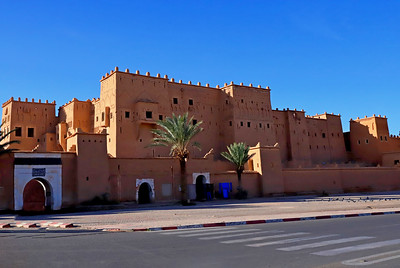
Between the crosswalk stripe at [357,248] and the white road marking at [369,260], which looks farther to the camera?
the crosswalk stripe at [357,248]

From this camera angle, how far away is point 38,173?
2411 cm

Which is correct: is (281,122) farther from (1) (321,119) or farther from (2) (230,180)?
(2) (230,180)

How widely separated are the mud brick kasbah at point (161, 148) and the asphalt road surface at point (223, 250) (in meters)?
14.5

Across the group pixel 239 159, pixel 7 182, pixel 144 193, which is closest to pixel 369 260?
pixel 7 182

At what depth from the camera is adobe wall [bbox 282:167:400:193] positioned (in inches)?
1458

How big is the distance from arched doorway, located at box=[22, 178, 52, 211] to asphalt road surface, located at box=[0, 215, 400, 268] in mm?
14310

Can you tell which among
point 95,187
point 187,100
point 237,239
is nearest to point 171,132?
point 95,187

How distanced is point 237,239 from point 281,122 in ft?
129

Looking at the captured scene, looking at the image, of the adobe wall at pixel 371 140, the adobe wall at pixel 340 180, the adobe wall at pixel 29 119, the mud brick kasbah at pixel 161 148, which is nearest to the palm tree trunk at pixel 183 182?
the mud brick kasbah at pixel 161 148

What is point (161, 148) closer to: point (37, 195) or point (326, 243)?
point (37, 195)

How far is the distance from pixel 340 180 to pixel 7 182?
→ 101 feet

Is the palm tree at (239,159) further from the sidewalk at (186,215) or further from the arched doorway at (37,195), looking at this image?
the arched doorway at (37,195)

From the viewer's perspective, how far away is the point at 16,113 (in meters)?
39.9

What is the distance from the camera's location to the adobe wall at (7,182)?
907 inches
